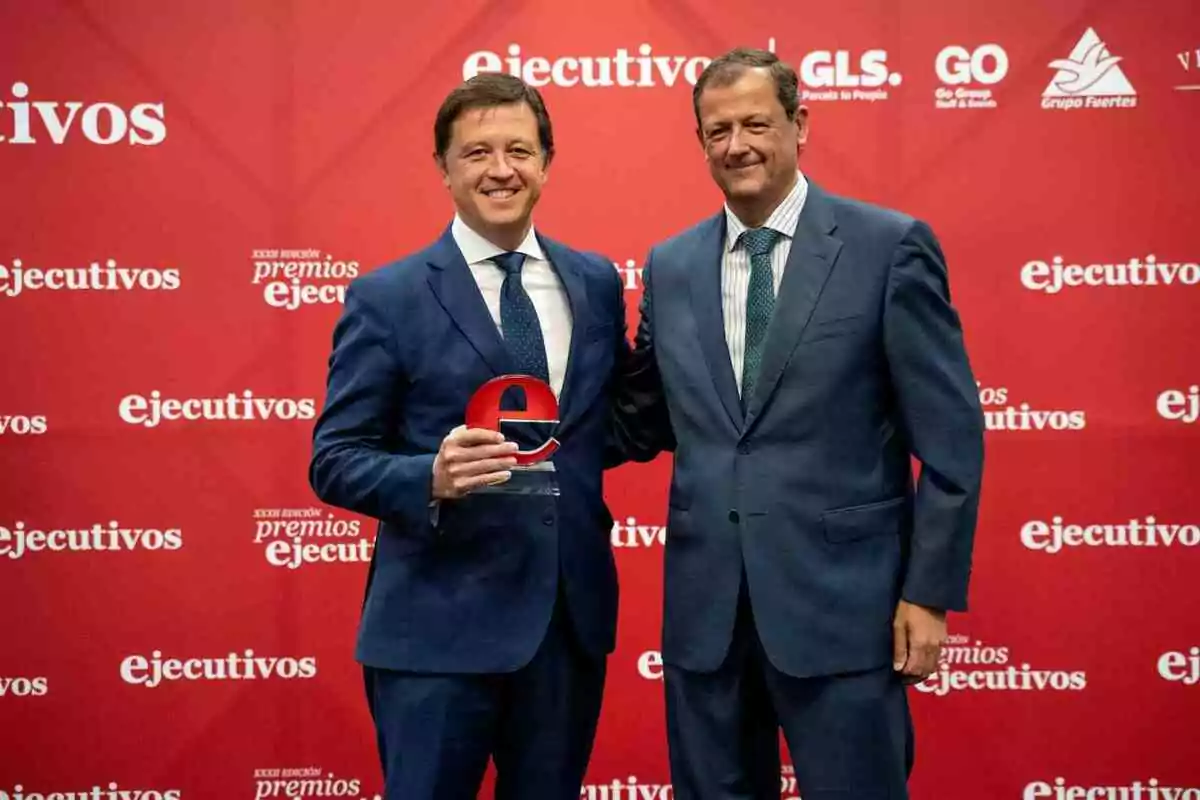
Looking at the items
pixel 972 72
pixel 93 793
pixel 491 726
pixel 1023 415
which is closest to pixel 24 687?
pixel 93 793

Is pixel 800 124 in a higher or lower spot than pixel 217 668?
higher

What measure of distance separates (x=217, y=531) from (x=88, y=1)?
1555 millimetres

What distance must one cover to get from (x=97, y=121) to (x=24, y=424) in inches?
35.1

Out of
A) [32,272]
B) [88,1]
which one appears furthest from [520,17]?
[32,272]

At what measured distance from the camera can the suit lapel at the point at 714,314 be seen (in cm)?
202

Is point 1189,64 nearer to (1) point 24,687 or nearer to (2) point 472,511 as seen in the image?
(2) point 472,511

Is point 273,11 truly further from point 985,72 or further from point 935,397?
point 935,397

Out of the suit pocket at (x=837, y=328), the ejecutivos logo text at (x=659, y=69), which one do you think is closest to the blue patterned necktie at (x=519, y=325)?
the suit pocket at (x=837, y=328)

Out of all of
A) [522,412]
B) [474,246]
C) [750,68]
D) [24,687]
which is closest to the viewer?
[522,412]

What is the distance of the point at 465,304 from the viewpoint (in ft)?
6.81

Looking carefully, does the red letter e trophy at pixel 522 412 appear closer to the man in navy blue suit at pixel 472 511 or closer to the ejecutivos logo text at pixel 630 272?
the man in navy blue suit at pixel 472 511

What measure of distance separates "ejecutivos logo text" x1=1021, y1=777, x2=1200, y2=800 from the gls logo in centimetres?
315

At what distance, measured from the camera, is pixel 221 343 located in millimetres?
3367

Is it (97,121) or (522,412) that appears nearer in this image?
(522,412)
